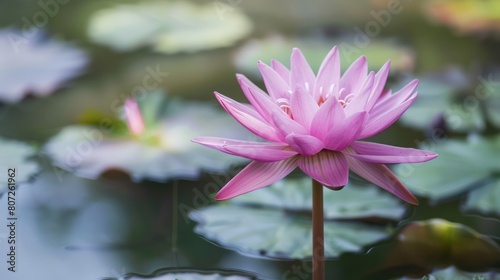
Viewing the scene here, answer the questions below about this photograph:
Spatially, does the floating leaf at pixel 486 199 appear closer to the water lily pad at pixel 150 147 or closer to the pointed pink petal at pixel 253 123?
the water lily pad at pixel 150 147

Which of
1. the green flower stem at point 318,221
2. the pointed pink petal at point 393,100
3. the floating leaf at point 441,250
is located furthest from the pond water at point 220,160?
the pointed pink petal at point 393,100

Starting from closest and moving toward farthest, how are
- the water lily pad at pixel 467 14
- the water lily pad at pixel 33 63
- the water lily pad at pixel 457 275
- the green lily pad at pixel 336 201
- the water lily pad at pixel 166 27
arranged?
the water lily pad at pixel 457 275 → the green lily pad at pixel 336 201 → the water lily pad at pixel 33 63 → the water lily pad at pixel 166 27 → the water lily pad at pixel 467 14

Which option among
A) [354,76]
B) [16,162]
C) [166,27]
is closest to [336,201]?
[354,76]

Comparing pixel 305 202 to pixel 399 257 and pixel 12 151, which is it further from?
pixel 12 151

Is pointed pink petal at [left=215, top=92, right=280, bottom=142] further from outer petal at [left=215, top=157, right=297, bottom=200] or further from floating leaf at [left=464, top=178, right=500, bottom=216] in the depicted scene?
floating leaf at [left=464, top=178, right=500, bottom=216]

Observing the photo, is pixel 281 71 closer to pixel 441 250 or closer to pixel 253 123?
pixel 253 123

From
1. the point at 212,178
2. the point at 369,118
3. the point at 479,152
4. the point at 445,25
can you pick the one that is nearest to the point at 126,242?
the point at 212,178
